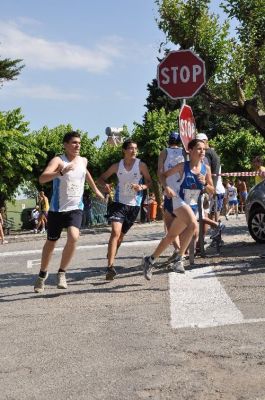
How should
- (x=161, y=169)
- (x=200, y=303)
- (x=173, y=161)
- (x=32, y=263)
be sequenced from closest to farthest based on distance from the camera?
(x=200, y=303) < (x=161, y=169) < (x=173, y=161) < (x=32, y=263)

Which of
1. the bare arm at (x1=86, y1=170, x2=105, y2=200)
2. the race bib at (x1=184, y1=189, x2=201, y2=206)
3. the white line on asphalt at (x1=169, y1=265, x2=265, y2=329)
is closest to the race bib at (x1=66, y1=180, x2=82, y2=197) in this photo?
the bare arm at (x1=86, y1=170, x2=105, y2=200)

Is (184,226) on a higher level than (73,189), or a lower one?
lower

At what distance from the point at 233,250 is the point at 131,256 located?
1.83 metres

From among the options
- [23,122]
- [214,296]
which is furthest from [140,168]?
[23,122]

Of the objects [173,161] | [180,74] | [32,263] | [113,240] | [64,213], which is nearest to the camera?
[64,213]

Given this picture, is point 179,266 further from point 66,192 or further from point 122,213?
point 66,192

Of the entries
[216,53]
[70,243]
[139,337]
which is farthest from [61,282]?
[216,53]

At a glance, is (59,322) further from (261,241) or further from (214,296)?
(261,241)

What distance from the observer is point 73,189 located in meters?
7.22

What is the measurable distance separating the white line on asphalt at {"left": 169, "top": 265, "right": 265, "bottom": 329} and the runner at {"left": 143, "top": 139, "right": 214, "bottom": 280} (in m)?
0.28

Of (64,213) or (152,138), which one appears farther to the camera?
(152,138)

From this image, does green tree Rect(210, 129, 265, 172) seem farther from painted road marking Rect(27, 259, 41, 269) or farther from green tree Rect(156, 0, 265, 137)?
painted road marking Rect(27, 259, 41, 269)

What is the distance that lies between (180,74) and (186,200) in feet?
7.10

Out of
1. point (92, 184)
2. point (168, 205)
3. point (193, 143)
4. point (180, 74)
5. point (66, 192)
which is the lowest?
point (168, 205)
